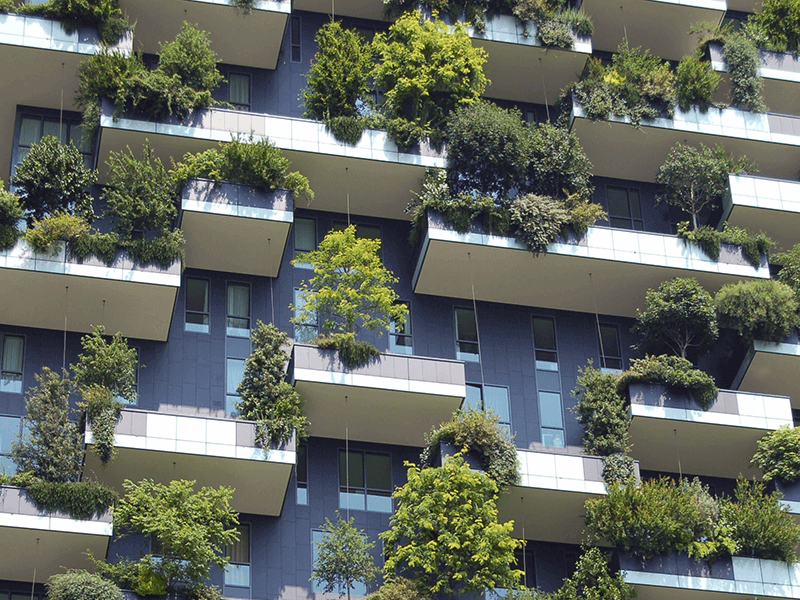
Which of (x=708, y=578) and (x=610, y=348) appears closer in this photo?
(x=708, y=578)

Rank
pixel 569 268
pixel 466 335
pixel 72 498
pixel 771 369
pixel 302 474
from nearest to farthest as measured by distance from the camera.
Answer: pixel 72 498
pixel 302 474
pixel 569 268
pixel 771 369
pixel 466 335

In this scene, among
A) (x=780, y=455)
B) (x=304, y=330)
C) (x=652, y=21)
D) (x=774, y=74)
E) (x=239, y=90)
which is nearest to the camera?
(x=780, y=455)

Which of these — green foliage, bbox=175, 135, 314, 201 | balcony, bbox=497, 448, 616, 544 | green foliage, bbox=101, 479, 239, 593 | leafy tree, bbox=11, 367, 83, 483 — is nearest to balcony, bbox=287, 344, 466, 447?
balcony, bbox=497, 448, 616, 544

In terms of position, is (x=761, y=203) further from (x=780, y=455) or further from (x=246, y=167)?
(x=246, y=167)

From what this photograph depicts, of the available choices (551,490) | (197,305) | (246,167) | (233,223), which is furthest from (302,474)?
(246,167)

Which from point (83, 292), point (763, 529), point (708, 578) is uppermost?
point (83, 292)

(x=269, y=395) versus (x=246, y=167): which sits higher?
(x=246, y=167)
